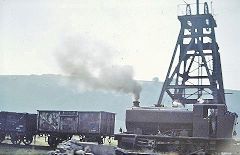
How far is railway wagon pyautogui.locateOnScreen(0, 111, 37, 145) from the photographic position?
2375 centimetres

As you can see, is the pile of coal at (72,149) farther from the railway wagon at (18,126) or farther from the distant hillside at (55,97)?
the distant hillside at (55,97)

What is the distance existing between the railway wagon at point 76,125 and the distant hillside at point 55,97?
3270 inches

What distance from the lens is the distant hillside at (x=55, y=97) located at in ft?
355

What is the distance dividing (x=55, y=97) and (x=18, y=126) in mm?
88402

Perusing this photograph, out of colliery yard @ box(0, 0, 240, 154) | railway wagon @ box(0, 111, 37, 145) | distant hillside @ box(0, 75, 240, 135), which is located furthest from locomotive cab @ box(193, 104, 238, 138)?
distant hillside @ box(0, 75, 240, 135)

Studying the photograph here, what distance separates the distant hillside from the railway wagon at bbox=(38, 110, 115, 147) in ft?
273

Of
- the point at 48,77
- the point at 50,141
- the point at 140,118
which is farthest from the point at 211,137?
the point at 48,77

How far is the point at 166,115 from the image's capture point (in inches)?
755

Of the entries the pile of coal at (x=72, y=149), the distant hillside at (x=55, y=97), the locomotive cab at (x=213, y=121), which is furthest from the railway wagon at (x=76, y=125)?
the distant hillside at (x=55, y=97)

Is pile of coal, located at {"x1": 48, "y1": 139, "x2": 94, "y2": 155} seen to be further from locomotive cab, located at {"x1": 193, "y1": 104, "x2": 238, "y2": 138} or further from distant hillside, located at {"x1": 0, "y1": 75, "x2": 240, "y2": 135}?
distant hillside, located at {"x1": 0, "y1": 75, "x2": 240, "y2": 135}

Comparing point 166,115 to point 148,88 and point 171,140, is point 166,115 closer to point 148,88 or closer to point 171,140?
point 171,140

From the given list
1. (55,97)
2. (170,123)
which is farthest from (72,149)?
(55,97)

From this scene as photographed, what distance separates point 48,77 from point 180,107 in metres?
101

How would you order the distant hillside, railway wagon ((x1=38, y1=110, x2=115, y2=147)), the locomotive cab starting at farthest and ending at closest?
1. the distant hillside
2. railway wagon ((x1=38, y1=110, x2=115, y2=147))
3. the locomotive cab
